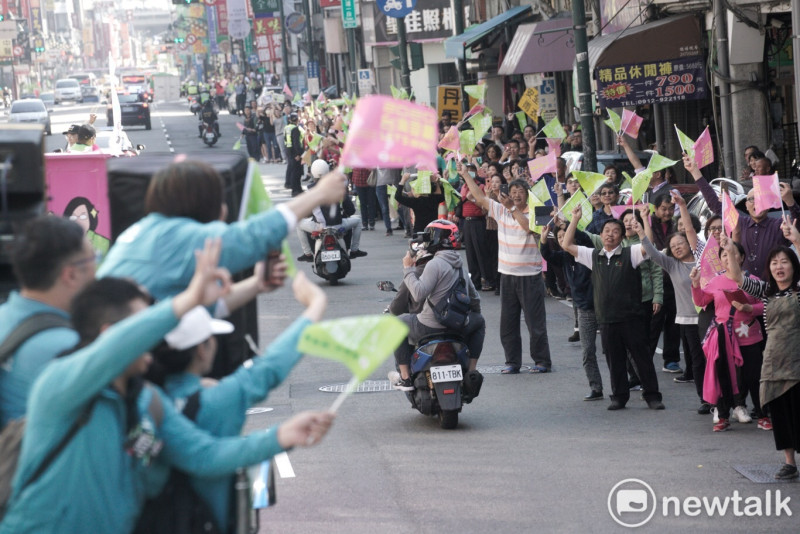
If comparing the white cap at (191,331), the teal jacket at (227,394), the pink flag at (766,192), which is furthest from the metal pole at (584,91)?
the white cap at (191,331)

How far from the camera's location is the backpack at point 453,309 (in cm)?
1080

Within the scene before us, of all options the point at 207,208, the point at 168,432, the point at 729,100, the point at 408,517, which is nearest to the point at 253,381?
the point at 168,432

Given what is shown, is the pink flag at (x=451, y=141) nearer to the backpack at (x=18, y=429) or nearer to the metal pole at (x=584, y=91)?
the metal pole at (x=584, y=91)

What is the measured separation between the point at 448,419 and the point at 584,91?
9.20 m

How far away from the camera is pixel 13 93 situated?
122250 millimetres

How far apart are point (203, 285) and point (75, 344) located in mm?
577

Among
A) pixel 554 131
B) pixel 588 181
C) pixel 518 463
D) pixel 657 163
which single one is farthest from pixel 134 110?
pixel 518 463

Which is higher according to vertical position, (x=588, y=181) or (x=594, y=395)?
(x=588, y=181)

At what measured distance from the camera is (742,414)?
10.5 metres

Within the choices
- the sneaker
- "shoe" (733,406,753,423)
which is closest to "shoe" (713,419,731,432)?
"shoe" (733,406,753,423)

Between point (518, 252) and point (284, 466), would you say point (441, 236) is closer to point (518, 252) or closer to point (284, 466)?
point (518, 252)

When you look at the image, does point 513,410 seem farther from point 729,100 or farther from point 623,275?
point 729,100

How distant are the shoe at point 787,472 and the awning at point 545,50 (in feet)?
62.9

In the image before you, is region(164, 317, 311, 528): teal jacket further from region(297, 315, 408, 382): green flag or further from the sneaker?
the sneaker
